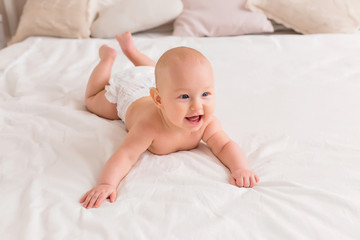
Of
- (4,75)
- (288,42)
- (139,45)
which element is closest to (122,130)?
(4,75)

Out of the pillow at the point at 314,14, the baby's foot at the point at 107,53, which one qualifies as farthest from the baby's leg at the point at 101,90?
the pillow at the point at 314,14

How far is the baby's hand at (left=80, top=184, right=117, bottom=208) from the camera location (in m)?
0.97

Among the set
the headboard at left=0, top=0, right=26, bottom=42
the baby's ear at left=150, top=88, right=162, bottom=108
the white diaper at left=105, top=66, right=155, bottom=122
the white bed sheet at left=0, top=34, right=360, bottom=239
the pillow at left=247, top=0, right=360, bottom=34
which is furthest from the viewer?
the headboard at left=0, top=0, right=26, bottom=42

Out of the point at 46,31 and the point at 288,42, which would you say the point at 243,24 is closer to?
the point at 288,42

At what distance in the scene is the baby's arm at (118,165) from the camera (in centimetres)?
99

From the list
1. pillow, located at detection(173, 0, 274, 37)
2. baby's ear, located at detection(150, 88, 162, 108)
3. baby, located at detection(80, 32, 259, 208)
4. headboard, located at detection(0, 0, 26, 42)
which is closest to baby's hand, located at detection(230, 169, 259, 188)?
baby, located at detection(80, 32, 259, 208)

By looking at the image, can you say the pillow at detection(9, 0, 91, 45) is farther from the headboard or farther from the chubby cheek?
the chubby cheek

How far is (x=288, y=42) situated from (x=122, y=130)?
1.14 m

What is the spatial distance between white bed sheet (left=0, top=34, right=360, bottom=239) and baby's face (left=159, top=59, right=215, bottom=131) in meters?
0.14

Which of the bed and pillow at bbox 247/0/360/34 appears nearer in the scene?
the bed

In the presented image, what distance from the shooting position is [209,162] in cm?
113

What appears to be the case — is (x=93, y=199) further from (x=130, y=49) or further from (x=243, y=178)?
(x=130, y=49)

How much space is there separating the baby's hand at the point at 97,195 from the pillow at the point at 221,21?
4.78 ft

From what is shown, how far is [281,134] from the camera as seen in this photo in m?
1.26
